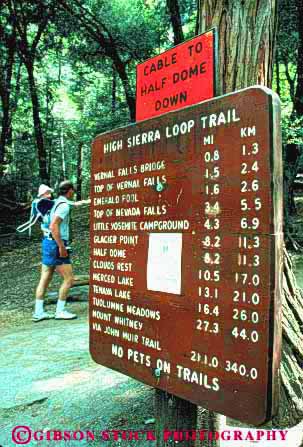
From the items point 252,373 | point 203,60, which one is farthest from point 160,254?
point 203,60

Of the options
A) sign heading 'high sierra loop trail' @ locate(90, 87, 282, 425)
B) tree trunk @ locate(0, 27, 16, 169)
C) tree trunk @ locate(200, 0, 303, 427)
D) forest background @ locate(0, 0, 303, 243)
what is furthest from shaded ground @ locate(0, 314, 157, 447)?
tree trunk @ locate(0, 27, 16, 169)

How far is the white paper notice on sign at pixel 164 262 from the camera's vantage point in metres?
2.00

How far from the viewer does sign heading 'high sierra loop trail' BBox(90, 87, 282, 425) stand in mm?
1622

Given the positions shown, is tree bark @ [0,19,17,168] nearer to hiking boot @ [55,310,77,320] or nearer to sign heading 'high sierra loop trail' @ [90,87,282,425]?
hiking boot @ [55,310,77,320]

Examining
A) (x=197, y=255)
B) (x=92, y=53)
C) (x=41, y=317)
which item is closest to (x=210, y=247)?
(x=197, y=255)

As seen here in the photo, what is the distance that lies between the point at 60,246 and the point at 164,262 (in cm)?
521

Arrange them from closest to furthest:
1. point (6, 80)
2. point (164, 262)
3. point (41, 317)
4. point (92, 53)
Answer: point (164, 262), point (41, 317), point (92, 53), point (6, 80)

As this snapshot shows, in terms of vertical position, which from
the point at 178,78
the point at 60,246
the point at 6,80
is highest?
the point at 6,80

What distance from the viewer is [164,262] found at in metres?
2.06

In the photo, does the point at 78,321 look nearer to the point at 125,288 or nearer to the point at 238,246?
the point at 125,288

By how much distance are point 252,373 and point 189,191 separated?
753 millimetres

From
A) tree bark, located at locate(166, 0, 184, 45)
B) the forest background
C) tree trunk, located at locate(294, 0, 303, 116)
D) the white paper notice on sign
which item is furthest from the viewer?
the forest background

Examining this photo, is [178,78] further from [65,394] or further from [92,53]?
[92,53]

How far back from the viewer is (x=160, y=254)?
82.7 inches
